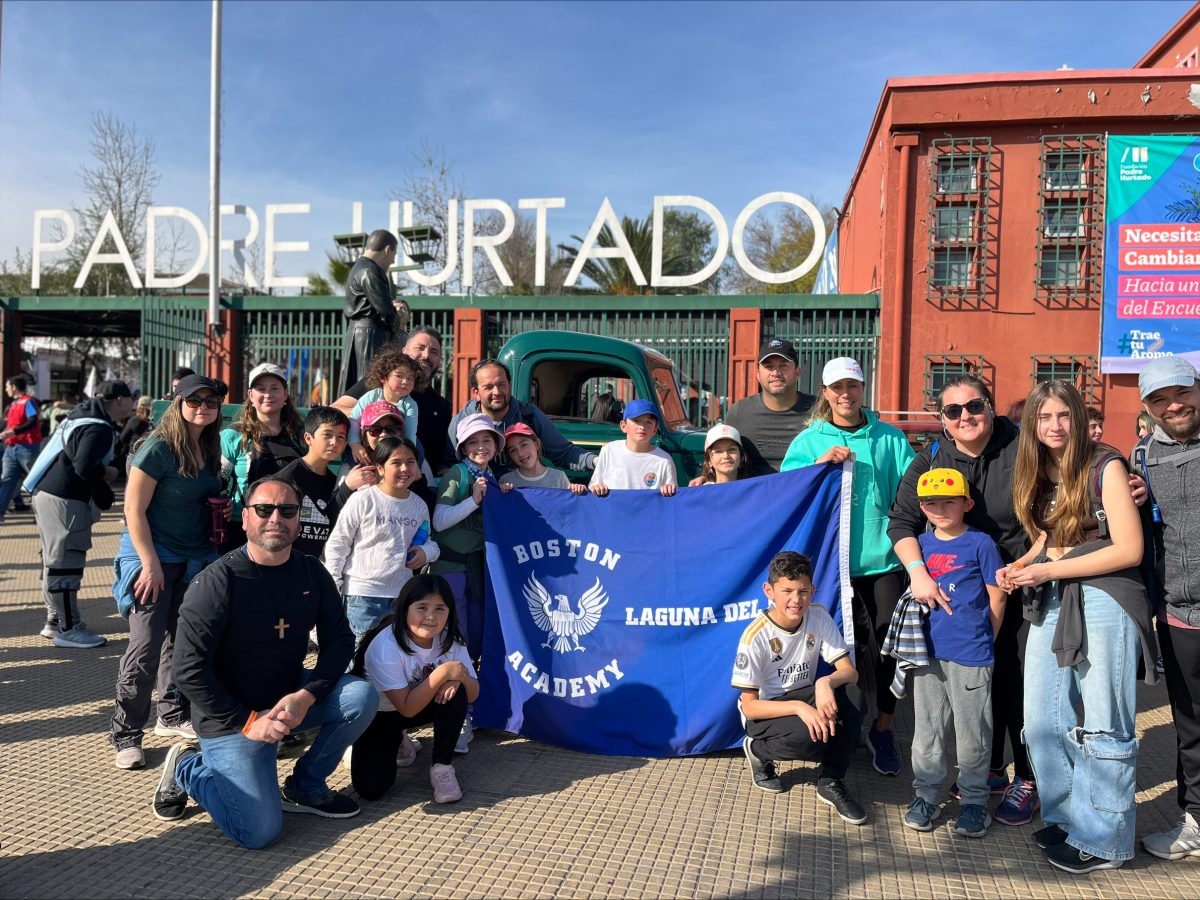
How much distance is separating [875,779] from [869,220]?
16.6 m

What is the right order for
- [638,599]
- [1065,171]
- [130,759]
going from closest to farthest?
[130,759] → [638,599] → [1065,171]

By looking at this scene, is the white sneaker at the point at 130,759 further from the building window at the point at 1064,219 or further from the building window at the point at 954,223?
the building window at the point at 1064,219

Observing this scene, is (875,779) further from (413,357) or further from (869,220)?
(869,220)

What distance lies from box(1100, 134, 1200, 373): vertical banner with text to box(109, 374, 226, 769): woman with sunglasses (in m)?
15.4

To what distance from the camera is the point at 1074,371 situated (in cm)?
1587

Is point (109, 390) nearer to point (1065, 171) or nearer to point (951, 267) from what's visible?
point (951, 267)

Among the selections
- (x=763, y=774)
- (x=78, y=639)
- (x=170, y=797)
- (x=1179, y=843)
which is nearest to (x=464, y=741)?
(x=170, y=797)

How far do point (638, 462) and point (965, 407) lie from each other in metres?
1.73

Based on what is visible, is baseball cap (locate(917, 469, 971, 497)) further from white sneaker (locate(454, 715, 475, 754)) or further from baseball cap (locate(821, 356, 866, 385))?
white sneaker (locate(454, 715, 475, 754))

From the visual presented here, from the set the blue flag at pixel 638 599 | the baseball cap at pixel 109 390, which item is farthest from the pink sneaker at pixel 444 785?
the baseball cap at pixel 109 390

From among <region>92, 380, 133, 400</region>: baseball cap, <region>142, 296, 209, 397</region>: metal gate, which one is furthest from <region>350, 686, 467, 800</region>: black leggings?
<region>142, 296, 209, 397</region>: metal gate

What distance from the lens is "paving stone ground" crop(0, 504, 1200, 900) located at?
3203mm

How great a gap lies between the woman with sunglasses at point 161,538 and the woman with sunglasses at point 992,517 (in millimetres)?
3317

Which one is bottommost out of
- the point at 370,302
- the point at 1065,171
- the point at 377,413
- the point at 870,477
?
the point at 870,477
